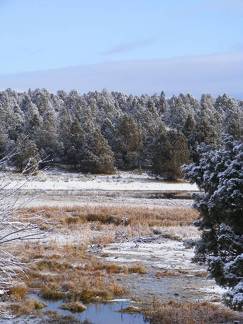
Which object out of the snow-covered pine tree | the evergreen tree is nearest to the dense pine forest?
the evergreen tree

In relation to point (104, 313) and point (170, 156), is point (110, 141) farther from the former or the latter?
point (104, 313)

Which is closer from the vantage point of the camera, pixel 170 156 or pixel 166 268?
pixel 166 268

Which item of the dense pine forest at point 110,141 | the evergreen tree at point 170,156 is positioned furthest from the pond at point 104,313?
the evergreen tree at point 170,156

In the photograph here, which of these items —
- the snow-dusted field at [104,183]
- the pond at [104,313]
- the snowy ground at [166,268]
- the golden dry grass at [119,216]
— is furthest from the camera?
the snow-dusted field at [104,183]

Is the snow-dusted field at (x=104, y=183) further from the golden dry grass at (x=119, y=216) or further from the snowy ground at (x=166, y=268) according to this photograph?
the snowy ground at (x=166, y=268)

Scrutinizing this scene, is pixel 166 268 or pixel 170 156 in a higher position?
pixel 170 156

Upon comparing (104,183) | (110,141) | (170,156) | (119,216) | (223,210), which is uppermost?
(223,210)

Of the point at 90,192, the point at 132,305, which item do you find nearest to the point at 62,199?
the point at 90,192

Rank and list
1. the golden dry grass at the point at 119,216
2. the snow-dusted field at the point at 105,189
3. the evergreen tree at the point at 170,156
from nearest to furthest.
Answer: the golden dry grass at the point at 119,216 < the snow-dusted field at the point at 105,189 < the evergreen tree at the point at 170,156

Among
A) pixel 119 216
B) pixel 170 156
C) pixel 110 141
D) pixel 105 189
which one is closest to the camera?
pixel 119 216

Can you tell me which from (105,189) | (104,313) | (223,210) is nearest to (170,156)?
(105,189)

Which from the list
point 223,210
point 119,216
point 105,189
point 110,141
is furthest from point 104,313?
point 110,141

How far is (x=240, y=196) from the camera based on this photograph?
48.3ft

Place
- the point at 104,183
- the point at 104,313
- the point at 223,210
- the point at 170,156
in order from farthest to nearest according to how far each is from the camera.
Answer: the point at 170,156 → the point at 104,183 → the point at 104,313 → the point at 223,210
